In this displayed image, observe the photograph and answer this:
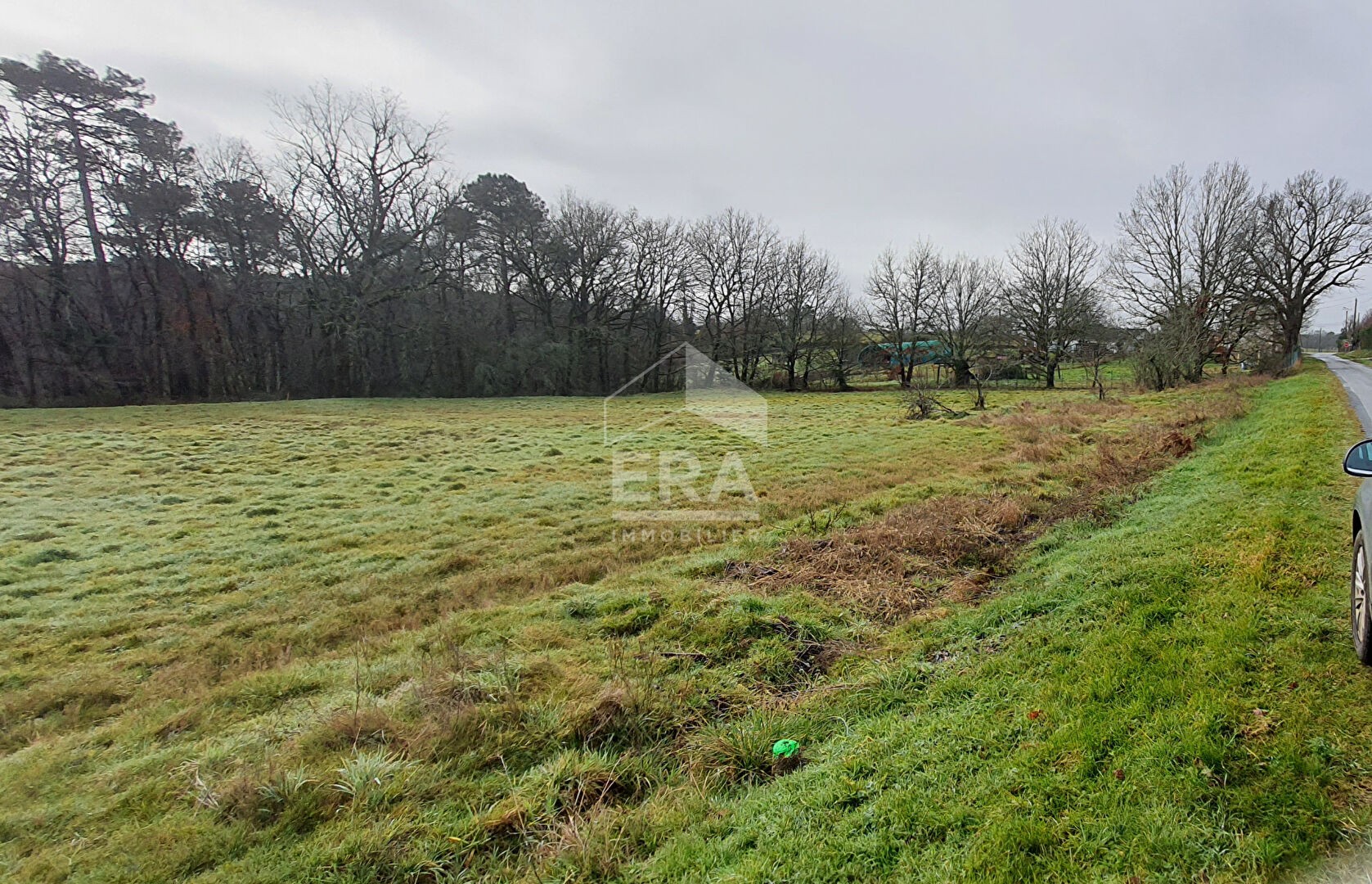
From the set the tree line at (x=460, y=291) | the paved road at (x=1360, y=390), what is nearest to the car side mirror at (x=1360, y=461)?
the paved road at (x=1360, y=390)

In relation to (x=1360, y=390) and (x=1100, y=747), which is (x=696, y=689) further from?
(x=1360, y=390)

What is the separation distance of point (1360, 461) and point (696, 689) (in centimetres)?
389

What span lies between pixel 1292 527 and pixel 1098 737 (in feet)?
13.1

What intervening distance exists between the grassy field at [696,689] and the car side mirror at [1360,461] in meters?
0.99

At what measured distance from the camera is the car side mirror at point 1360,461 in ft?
9.09

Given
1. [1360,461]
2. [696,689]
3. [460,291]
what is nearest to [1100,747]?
[1360,461]

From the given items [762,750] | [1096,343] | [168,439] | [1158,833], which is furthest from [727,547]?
[1096,343]

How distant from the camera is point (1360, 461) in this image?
9.30 ft

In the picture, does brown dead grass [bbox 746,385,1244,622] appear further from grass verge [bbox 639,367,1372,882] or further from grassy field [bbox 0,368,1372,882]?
grass verge [bbox 639,367,1372,882]

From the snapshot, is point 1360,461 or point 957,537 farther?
point 957,537

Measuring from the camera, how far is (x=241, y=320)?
2955cm

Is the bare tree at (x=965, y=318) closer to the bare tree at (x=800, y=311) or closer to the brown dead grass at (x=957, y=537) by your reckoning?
the bare tree at (x=800, y=311)

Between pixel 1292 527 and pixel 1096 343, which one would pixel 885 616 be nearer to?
pixel 1292 527

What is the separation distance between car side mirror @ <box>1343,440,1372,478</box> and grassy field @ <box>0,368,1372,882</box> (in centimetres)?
99
